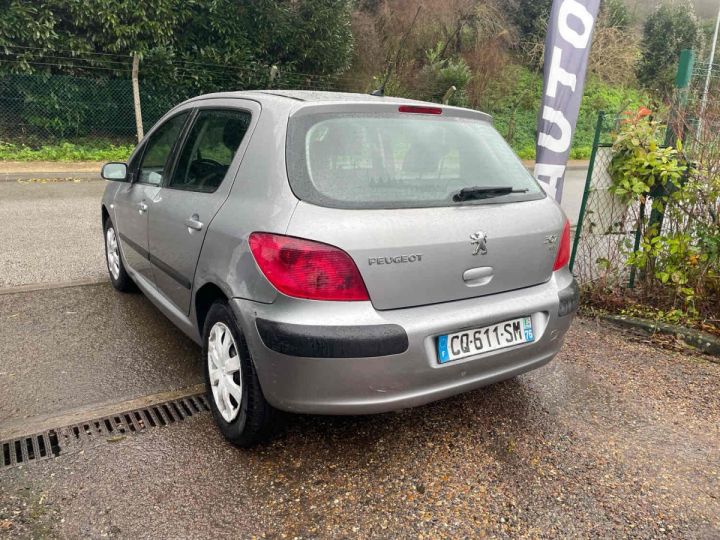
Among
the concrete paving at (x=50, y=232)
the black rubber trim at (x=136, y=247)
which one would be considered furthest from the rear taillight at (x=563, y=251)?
the concrete paving at (x=50, y=232)

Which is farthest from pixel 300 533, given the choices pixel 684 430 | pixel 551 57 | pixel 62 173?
pixel 62 173

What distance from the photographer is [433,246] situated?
2.40 m

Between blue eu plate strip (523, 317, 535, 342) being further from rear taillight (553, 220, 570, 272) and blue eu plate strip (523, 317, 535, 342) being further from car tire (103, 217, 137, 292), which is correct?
car tire (103, 217, 137, 292)

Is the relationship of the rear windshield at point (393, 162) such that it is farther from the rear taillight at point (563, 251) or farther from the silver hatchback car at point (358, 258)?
the rear taillight at point (563, 251)

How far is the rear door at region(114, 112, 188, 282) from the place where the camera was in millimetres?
3623

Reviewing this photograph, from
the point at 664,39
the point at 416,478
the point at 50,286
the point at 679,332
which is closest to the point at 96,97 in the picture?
the point at 50,286

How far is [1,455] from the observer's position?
259 centimetres

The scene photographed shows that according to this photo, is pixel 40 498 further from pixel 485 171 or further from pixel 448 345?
pixel 485 171

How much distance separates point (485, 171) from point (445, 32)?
2037 centimetres

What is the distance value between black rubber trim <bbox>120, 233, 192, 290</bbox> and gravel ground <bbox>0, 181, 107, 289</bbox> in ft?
4.52

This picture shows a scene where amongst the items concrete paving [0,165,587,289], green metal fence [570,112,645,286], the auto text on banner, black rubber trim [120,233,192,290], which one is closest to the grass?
concrete paving [0,165,587,289]

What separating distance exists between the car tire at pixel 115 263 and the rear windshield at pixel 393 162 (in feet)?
8.50

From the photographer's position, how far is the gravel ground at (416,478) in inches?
88.1

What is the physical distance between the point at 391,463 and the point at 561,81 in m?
3.67
